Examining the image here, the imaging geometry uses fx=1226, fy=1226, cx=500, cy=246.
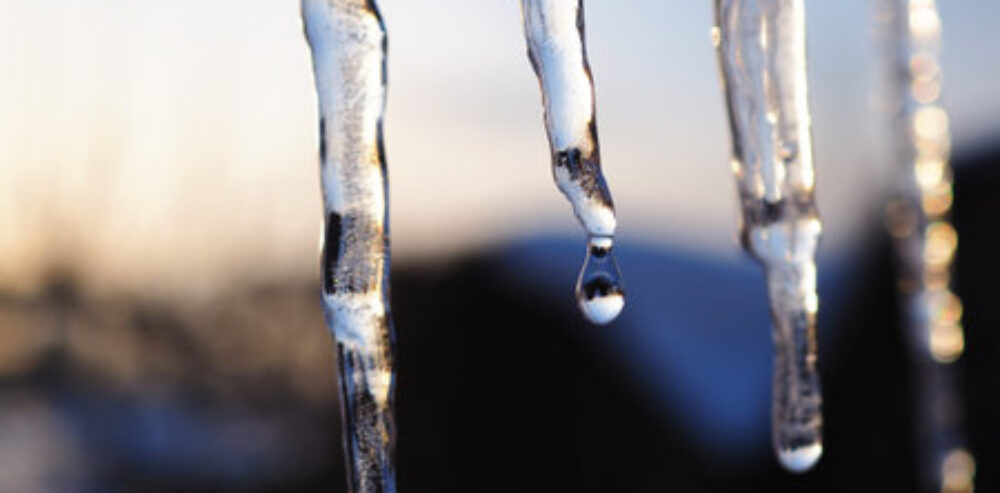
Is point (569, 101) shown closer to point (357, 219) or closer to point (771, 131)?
point (357, 219)

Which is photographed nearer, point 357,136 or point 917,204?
point 357,136

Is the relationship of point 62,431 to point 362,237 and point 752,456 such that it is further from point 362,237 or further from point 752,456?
point 362,237

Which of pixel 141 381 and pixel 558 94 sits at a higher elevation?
pixel 558 94

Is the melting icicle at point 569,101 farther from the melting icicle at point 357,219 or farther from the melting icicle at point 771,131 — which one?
the melting icicle at point 771,131

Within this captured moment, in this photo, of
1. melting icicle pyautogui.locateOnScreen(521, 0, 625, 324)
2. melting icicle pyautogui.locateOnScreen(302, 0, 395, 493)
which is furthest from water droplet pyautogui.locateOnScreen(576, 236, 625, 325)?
melting icicle pyautogui.locateOnScreen(302, 0, 395, 493)

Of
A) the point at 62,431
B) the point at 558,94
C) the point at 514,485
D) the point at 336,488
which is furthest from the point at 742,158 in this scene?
the point at 514,485

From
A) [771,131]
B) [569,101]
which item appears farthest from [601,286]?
[771,131]
